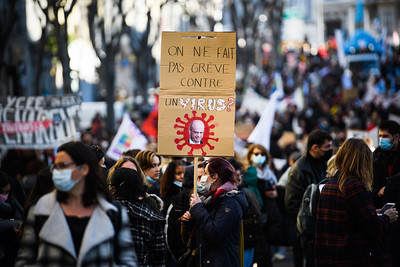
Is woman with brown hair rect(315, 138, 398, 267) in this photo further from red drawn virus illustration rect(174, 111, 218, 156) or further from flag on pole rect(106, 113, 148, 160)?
flag on pole rect(106, 113, 148, 160)

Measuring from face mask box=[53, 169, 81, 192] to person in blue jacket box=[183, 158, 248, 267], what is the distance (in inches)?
62.2

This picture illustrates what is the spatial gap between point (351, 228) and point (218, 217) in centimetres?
97

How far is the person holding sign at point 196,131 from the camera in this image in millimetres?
A: 5829

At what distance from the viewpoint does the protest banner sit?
11867 millimetres

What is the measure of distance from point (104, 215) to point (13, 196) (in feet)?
7.53

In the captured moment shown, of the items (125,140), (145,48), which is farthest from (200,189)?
(145,48)

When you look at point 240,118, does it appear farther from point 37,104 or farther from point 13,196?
point 13,196

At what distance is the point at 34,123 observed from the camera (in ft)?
39.6

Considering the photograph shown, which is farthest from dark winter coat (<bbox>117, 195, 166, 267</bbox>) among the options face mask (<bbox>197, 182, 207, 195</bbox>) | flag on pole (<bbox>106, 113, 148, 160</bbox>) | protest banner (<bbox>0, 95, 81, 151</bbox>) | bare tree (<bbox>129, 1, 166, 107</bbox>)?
bare tree (<bbox>129, 1, 166, 107</bbox>)

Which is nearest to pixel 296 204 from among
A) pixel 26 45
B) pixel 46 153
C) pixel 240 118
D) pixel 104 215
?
pixel 104 215

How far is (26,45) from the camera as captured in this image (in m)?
33.3

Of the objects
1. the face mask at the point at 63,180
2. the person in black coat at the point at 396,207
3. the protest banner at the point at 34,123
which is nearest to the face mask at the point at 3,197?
the face mask at the point at 63,180

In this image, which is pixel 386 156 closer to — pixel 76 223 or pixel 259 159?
pixel 259 159

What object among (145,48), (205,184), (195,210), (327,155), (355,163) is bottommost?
(195,210)
